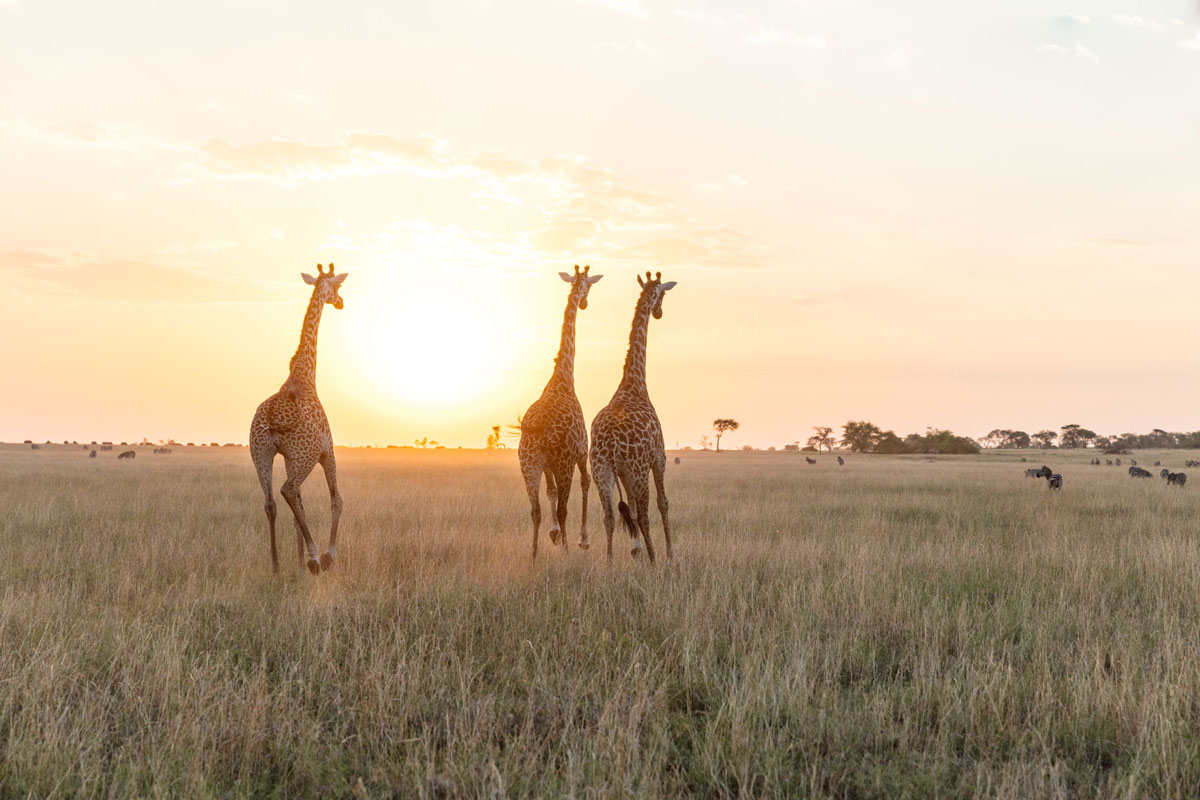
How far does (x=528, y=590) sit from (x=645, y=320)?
3808mm

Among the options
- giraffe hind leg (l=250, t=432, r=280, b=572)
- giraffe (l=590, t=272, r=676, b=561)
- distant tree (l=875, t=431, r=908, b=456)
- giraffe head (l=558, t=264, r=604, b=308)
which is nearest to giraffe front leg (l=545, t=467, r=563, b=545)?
giraffe (l=590, t=272, r=676, b=561)

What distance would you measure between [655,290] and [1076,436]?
385 feet

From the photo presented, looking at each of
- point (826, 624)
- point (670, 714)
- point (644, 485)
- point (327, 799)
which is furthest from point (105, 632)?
point (826, 624)

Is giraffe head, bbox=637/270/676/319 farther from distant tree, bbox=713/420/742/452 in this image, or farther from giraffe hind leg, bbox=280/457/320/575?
distant tree, bbox=713/420/742/452

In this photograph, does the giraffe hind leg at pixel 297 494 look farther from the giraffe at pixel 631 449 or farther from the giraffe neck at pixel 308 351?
the giraffe at pixel 631 449

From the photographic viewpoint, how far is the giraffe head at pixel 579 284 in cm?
1103

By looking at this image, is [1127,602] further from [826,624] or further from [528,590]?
[528,590]

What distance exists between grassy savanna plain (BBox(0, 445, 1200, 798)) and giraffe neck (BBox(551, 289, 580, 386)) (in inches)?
109

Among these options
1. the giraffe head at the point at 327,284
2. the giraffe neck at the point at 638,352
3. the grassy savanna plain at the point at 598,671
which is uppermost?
the giraffe head at the point at 327,284

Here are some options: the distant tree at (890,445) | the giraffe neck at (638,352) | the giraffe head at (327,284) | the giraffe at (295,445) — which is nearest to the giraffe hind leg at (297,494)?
the giraffe at (295,445)

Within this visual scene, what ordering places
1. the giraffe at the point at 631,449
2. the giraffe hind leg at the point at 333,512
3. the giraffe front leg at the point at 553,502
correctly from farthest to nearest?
the giraffe front leg at the point at 553,502
the giraffe hind leg at the point at 333,512
the giraffe at the point at 631,449

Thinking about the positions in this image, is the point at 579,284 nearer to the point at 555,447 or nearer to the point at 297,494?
the point at 555,447

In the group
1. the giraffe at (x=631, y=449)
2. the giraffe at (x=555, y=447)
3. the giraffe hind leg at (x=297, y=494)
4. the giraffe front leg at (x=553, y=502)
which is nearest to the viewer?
the giraffe at (x=631, y=449)

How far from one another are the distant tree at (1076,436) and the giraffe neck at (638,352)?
116 m
